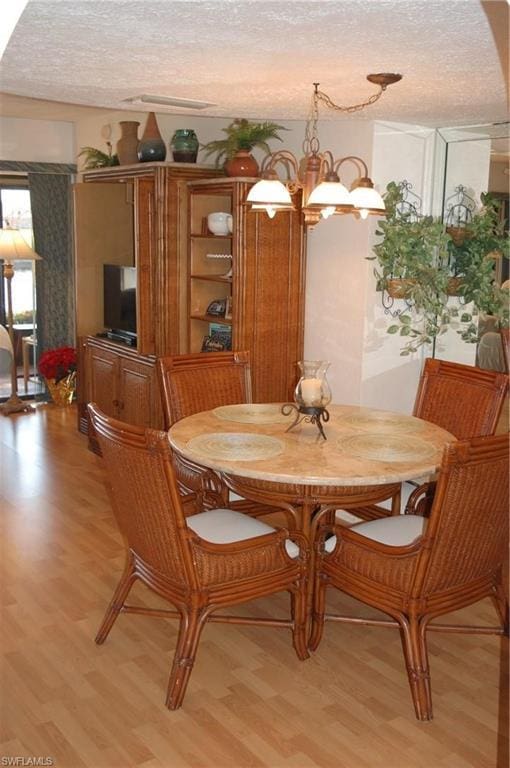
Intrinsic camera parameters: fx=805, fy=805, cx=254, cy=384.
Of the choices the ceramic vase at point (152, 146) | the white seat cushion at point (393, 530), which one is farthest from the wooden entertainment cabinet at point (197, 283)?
the white seat cushion at point (393, 530)

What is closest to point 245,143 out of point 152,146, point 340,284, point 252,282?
point 152,146

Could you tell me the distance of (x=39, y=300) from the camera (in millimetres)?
7457

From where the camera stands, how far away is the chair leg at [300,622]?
311 cm

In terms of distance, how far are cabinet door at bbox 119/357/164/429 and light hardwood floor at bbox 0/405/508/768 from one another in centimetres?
140

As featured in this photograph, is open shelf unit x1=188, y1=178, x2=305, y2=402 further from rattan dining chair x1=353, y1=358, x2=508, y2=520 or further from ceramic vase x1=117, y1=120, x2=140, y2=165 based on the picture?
rattan dining chair x1=353, y1=358, x2=508, y2=520

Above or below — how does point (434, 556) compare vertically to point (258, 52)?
below

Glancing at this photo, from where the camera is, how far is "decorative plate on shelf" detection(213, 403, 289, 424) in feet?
12.0

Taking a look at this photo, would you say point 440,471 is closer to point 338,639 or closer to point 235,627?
point 338,639

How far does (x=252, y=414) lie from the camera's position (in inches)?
148

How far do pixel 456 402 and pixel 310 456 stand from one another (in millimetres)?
1097

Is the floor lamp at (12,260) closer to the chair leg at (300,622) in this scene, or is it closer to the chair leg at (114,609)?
the chair leg at (114,609)

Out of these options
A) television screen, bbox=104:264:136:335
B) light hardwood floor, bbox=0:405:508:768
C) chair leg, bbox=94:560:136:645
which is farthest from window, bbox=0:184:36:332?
chair leg, bbox=94:560:136:645

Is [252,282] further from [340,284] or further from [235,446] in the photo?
[235,446]

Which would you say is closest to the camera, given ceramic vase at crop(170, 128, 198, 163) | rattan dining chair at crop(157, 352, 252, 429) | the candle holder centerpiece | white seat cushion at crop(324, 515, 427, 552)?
white seat cushion at crop(324, 515, 427, 552)
